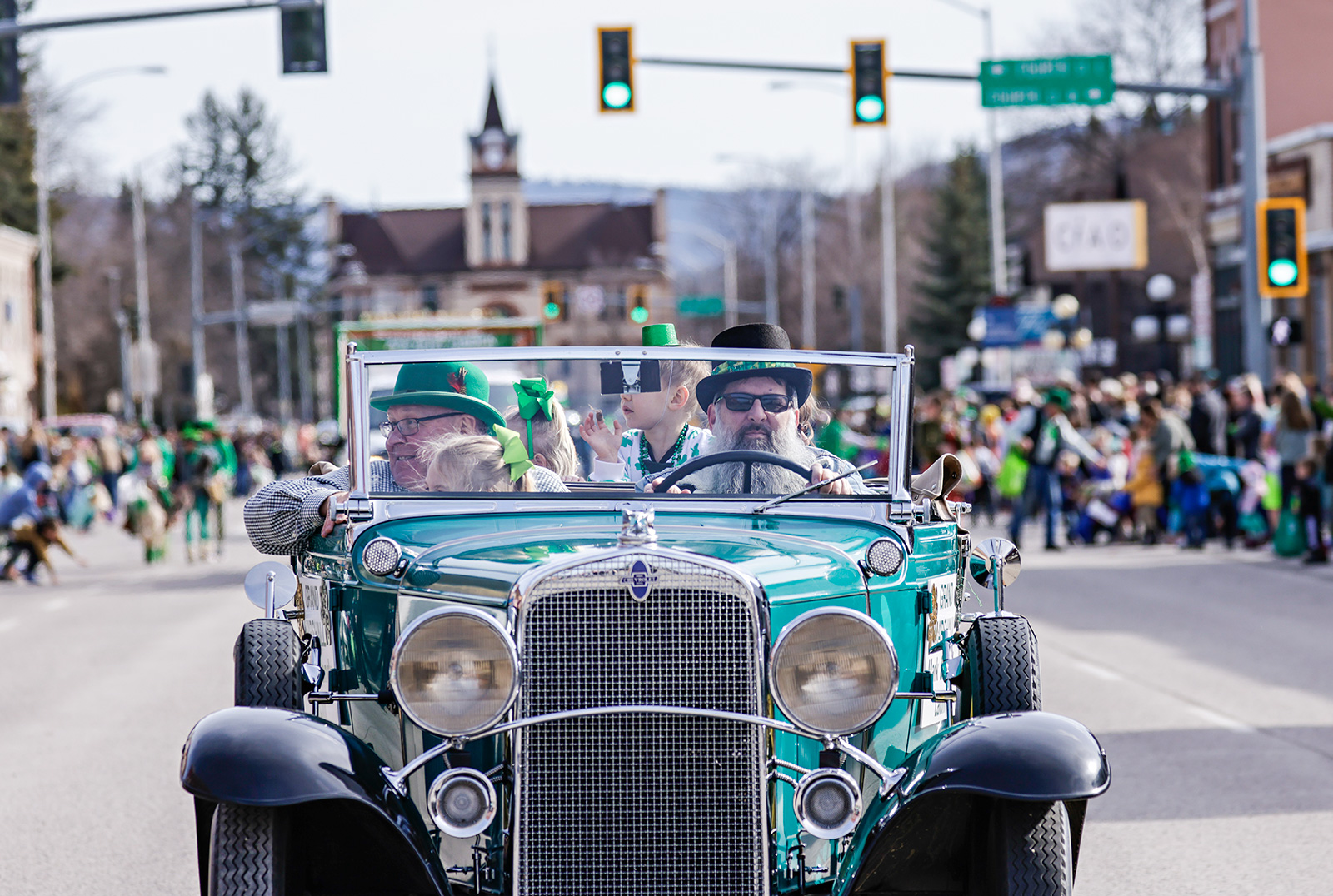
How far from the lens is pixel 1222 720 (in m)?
9.86

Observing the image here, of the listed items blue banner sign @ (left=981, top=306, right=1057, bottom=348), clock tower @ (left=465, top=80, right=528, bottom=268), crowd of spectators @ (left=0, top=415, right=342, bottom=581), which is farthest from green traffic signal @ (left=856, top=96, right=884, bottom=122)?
clock tower @ (left=465, top=80, right=528, bottom=268)

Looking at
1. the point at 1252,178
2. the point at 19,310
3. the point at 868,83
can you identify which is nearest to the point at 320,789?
the point at 868,83

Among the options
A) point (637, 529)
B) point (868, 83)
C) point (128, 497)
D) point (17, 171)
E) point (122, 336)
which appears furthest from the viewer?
point (122, 336)

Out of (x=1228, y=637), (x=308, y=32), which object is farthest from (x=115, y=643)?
(x=1228, y=637)

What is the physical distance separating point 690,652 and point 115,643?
1113 cm

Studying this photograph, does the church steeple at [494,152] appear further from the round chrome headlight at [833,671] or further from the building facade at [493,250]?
the round chrome headlight at [833,671]

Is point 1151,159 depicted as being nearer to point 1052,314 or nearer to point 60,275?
point 1052,314

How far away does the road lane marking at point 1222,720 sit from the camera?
9578 millimetres

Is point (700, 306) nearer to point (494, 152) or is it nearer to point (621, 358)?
point (494, 152)

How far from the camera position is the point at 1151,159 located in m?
72.9

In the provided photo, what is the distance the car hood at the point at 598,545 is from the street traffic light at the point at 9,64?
14.3 metres

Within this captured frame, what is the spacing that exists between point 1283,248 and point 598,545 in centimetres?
1738

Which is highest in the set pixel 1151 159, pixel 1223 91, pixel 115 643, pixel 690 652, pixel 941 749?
pixel 1151 159

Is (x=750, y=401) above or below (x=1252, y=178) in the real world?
below
